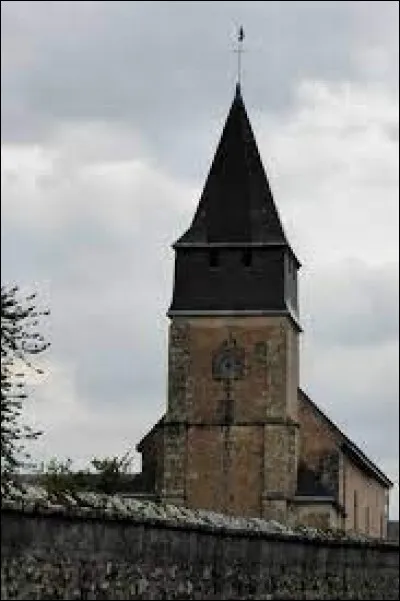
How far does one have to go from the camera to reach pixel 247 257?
6525 cm

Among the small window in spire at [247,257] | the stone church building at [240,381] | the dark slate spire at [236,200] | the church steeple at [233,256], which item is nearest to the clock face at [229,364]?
the stone church building at [240,381]

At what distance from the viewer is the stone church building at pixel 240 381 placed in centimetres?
6294

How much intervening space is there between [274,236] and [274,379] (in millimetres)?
5380

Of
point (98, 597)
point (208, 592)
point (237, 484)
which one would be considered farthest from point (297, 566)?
point (237, 484)

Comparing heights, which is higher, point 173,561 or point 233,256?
point 233,256

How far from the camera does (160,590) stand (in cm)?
1603

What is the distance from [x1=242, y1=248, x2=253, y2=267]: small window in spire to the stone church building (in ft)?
0.12

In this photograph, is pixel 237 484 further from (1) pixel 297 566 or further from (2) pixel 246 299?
(1) pixel 297 566

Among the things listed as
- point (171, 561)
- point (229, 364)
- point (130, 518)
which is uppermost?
point (229, 364)

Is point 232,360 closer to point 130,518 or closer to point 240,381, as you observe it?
point 240,381

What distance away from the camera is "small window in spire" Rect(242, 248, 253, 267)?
65.1 m

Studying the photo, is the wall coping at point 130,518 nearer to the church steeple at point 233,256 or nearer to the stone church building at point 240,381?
the stone church building at point 240,381

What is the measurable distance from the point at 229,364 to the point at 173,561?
48362mm

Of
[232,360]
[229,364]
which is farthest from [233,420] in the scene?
[232,360]
